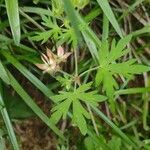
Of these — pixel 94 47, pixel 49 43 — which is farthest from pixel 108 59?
pixel 49 43

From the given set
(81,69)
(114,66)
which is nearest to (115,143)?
(81,69)

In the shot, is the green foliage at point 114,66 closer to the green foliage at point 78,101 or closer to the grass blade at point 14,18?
the green foliage at point 78,101

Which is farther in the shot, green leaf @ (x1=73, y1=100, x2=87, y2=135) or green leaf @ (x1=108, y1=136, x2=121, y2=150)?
green leaf @ (x1=108, y1=136, x2=121, y2=150)

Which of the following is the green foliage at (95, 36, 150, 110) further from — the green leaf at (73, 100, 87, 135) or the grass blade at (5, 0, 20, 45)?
the grass blade at (5, 0, 20, 45)

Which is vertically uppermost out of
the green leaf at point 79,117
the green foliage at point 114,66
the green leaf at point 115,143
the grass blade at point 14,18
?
the grass blade at point 14,18

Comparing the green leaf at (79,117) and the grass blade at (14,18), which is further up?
the grass blade at (14,18)

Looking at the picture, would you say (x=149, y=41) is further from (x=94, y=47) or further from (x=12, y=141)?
(x=12, y=141)

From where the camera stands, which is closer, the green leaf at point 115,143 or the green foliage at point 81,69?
the green foliage at point 81,69

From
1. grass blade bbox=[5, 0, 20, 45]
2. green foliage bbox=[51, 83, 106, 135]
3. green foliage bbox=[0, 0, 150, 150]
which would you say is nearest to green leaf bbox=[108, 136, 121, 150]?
green foliage bbox=[0, 0, 150, 150]

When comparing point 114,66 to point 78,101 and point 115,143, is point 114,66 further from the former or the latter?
point 115,143

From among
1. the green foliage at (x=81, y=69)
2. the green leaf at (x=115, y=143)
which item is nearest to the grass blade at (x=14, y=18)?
the green foliage at (x=81, y=69)

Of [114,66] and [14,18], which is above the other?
[14,18]
